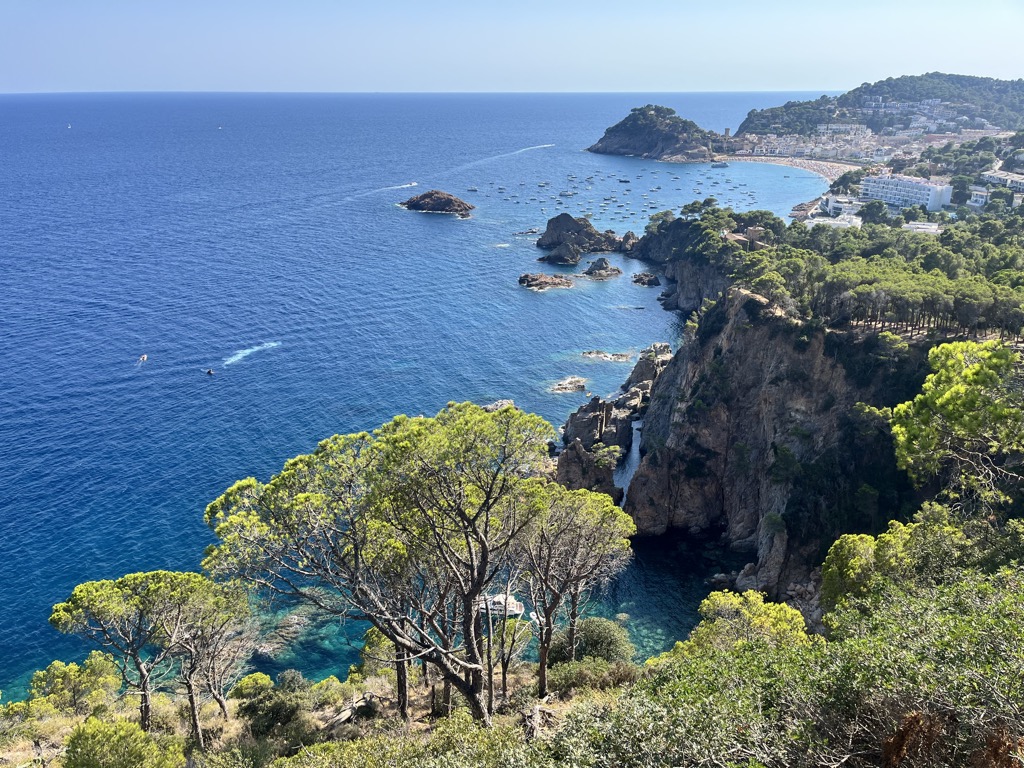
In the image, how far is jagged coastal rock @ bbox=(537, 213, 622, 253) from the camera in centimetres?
13900

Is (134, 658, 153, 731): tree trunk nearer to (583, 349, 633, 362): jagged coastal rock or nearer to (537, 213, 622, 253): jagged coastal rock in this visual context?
(583, 349, 633, 362): jagged coastal rock

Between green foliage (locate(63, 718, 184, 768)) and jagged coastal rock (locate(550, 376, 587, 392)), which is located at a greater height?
green foliage (locate(63, 718, 184, 768))

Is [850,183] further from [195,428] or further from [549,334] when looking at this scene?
[195,428]

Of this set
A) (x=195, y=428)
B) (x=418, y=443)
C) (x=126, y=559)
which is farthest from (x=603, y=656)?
(x=195, y=428)

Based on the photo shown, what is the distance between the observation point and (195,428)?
67.1m

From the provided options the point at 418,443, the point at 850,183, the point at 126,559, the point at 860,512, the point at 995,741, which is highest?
the point at 850,183

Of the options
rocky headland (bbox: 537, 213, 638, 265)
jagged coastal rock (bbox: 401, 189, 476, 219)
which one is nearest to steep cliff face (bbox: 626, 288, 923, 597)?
rocky headland (bbox: 537, 213, 638, 265)

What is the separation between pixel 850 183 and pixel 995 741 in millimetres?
186427

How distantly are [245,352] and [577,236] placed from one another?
78.7m

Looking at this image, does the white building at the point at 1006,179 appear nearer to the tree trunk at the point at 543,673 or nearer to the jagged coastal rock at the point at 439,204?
the jagged coastal rock at the point at 439,204

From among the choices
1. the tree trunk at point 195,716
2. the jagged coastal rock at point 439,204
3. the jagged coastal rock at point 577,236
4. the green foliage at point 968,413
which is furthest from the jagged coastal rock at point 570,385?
the jagged coastal rock at point 439,204

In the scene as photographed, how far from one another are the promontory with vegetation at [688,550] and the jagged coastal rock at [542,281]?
51324 millimetres

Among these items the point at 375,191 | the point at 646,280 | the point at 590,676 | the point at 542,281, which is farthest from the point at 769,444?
the point at 375,191

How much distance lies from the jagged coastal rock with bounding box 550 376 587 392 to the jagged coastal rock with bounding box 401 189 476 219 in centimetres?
9712
